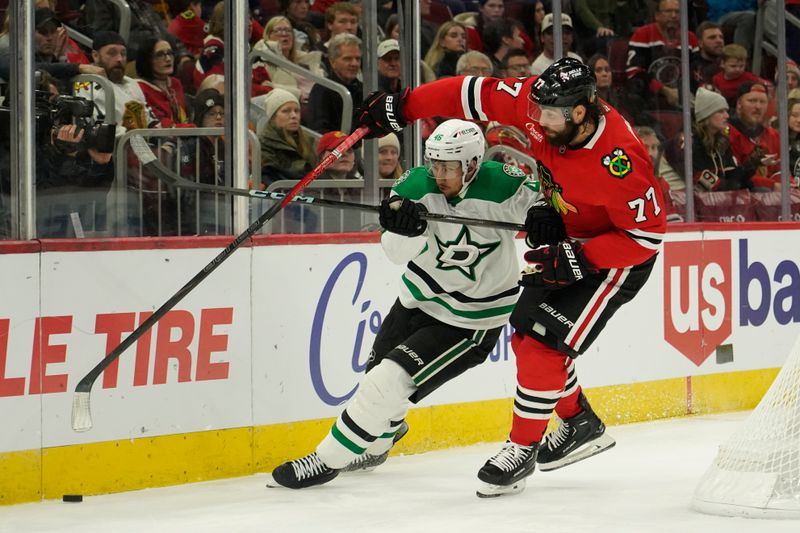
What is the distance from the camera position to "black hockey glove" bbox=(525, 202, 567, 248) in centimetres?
395

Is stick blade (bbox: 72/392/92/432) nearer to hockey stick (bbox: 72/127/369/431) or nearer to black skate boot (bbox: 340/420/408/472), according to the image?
hockey stick (bbox: 72/127/369/431)

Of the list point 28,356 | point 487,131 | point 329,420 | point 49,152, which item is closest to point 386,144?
point 487,131

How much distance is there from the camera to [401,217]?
3971mm

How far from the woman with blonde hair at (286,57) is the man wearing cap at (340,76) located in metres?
0.05

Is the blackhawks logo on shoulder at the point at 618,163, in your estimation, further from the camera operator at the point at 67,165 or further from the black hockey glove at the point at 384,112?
the camera operator at the point at 67,165

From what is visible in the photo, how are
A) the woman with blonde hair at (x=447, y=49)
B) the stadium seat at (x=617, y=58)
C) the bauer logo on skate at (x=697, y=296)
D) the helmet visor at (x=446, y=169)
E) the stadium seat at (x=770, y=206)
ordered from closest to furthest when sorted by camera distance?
the helmet visor at (x=446, y=169)
the woman with blonde hair at (x=447, y=49)
the bauer logo on skate at (x=697, y=296)
the stadium seat at (x=617, y=58)
the stadium seat at (x=770, y=206)

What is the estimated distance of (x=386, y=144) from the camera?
5203mm

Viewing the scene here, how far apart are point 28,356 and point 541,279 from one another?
4.81 ft

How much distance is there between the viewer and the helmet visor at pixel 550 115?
380cm

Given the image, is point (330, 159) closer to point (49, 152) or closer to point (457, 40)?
point (49, 152)

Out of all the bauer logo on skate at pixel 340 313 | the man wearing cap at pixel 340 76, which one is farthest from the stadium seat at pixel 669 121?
the bauer logo on skate at pixel 340 313

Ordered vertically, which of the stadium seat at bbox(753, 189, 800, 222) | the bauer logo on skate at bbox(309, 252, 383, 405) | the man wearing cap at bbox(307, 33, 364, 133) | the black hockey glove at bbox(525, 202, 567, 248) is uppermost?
the man wearing cap at bbox(307, 33, 364, 133)

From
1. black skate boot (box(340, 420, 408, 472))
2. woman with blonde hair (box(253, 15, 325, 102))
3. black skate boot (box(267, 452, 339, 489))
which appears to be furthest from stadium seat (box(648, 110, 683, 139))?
black skate boot (box(267, 452, 339, 489))

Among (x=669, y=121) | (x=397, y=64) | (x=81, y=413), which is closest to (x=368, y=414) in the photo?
(x=81, y=413)
